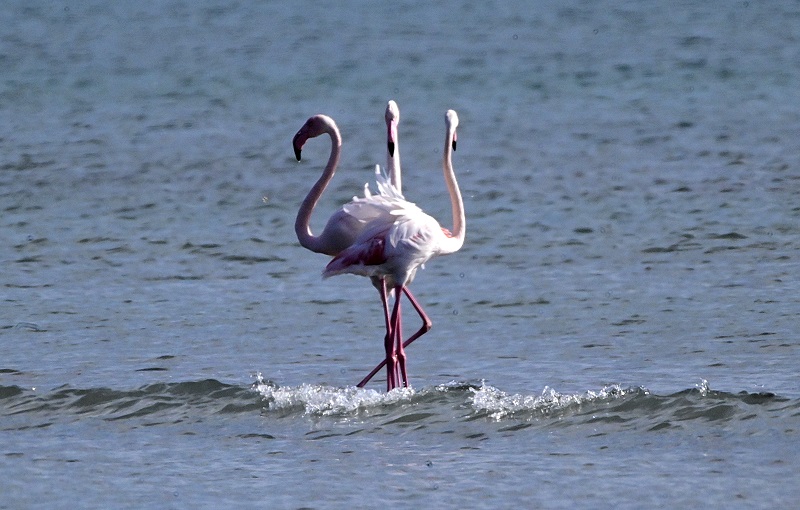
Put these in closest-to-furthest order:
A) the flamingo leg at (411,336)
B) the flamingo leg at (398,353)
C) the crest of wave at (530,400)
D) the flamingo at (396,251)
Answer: the crest of wave at (530,400) < the flamingo at (396,251) < the flamingo leg at (411,336) < the flamingo leg at (398,353)

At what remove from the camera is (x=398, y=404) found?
8016mm

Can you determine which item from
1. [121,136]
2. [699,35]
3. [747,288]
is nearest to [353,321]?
[747,288]

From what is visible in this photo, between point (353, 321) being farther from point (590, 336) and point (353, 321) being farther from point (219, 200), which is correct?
point (219, 200)

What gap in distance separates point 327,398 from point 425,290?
2.74m

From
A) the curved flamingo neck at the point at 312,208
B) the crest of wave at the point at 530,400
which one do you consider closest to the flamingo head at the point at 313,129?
the curved flamingo neck at the point at 312,208

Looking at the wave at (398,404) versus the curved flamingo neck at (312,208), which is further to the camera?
the curved flamingo neck at (312,208)

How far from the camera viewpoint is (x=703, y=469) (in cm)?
661

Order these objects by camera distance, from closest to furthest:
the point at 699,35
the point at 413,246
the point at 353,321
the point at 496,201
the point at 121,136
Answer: the point at 413,246
the point at 353,321
the point at 496,201
the point at 121,136
the point at 699,35

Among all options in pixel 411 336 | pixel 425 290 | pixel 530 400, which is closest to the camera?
pixel 530 400

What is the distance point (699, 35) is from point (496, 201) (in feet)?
36.9

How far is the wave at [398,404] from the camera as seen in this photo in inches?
295

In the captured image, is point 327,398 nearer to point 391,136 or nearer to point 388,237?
point 388,237

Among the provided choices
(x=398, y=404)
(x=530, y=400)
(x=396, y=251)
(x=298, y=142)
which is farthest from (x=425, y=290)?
(x=530, y=400)

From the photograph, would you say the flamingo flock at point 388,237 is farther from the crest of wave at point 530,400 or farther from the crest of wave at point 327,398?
the crest of wave at point 530,400
